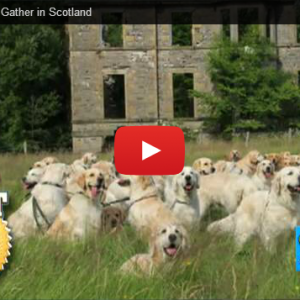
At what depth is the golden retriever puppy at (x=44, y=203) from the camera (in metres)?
4.29

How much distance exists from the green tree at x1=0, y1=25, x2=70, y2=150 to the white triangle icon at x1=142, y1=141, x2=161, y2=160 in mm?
829

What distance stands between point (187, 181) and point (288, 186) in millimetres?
1217

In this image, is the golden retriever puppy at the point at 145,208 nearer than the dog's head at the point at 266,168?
Yes

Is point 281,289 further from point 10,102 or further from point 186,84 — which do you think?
point 10,102

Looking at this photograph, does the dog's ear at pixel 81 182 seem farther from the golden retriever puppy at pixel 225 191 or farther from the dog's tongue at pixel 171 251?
the golden retriever puppy at pixel 225 191

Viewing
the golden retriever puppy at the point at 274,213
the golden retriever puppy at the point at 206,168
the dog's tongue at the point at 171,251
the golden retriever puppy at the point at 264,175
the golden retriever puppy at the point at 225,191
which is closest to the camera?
the dog's tongue at the point at 171,251

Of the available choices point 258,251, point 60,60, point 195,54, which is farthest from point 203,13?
point 258,251

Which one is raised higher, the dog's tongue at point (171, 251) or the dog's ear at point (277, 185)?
the dog's ear at point (277, 185)

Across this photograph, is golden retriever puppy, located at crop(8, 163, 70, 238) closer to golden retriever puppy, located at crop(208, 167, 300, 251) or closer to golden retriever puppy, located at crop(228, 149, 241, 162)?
golden retriever puppy, located at crop(208, 167, 300, 251)

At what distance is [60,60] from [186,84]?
30.5 inches

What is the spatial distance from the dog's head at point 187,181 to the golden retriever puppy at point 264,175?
2.77ft

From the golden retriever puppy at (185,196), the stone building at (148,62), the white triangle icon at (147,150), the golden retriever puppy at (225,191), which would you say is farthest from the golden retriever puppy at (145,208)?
the white triangle icon at (147,150)

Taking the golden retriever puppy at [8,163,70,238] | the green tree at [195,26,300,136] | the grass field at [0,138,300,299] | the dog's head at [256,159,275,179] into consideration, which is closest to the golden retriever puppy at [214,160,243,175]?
the dog's head at [256,159,275,179]

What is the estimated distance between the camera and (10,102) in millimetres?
3531
